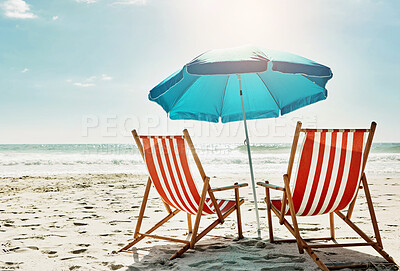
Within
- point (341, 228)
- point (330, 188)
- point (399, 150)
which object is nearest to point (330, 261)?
point (330, 188)

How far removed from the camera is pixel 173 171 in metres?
2.96

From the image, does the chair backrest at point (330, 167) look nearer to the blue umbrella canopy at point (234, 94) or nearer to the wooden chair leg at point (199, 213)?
the wooden chair leg at point (199, 213)

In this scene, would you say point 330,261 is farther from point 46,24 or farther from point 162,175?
point 46,24

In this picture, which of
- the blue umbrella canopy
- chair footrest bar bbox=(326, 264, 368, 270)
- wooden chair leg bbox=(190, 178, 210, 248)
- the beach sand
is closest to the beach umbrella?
the blue umbrella canopy

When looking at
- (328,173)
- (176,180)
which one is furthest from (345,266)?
(176,180)

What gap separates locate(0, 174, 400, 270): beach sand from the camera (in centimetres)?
269

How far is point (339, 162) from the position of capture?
2.63m

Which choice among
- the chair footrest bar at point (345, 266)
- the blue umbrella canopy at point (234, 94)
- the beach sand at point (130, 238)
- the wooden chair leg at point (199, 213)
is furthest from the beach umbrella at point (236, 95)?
the chair footrest bar at point (345, 266)

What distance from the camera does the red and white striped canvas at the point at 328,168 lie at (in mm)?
2582

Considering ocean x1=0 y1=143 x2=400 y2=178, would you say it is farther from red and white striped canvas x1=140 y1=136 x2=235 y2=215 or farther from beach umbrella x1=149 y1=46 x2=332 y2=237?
red and white striped canvas x1=140 y1=136 x2=235 y2=215

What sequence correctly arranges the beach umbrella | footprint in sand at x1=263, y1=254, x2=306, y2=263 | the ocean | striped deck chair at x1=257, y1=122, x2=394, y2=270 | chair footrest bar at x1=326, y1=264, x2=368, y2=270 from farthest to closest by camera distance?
the ocean, the beach umbrella, footprint in sand at x1=263, y1=254, x2=306, y2=263, striped deck chair at x1=257, y1=122, x2=394, y2=270, chair footrest bar at x1=326, y1=264, x2=368, y2=270

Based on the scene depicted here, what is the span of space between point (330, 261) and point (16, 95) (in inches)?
1066

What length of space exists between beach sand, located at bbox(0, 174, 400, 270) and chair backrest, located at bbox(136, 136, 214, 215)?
0.45 meters

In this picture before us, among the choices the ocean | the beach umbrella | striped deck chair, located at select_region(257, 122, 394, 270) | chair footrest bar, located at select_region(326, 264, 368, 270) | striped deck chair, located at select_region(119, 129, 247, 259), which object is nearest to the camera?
chair footrest bar, located at select_region(326, 264, 368, 270)
